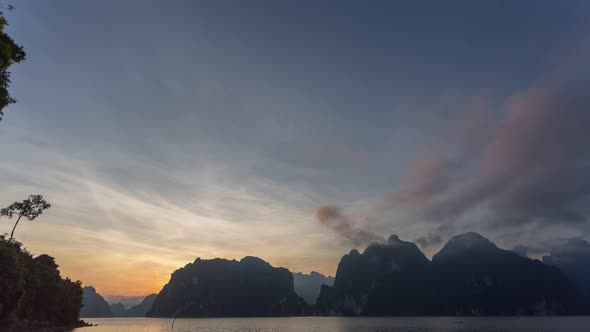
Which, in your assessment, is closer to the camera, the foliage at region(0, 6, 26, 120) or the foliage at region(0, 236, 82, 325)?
the foliage at region(0, 6, 26, 120)

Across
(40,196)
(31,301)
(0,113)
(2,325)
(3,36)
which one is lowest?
(2,325)

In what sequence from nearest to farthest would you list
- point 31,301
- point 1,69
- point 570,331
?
point 1,69
point 31,301
point 570,331

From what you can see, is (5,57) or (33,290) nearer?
(5,57)

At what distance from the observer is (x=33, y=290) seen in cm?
8181

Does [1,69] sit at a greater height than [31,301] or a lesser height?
greater

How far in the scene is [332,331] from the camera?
12850 cm

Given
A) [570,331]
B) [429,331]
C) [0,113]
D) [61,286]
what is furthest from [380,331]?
[0,113]

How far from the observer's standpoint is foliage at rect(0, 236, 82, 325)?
2388 inches

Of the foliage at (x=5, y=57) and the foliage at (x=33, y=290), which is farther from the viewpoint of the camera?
the foliage at (x=33, y=290)

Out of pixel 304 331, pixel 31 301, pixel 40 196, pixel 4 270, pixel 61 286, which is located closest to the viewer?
pixel 4 270

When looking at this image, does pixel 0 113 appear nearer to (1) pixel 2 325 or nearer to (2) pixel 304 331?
(1) pixel 2 325

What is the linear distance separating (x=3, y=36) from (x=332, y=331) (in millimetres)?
127268

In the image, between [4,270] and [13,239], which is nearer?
[4,270]

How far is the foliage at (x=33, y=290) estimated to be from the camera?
199ft
